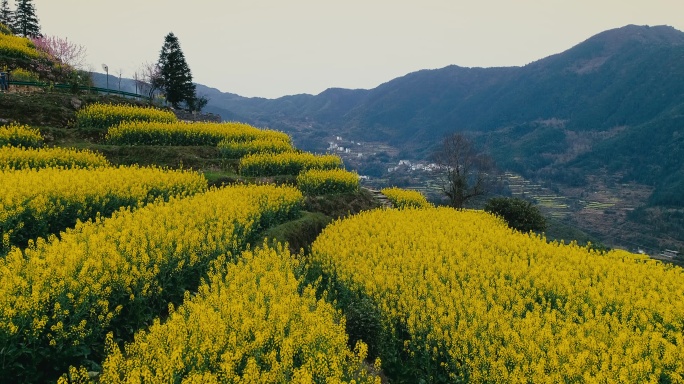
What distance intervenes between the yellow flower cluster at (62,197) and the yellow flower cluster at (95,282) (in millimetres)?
1498

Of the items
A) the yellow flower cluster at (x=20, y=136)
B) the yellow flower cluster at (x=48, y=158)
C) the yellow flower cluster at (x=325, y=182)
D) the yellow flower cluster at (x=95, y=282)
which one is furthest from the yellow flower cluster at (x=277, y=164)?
the yellow flower cluster at (x=95, y=282)

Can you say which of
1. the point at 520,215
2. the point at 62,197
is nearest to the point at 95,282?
the point at 62,197

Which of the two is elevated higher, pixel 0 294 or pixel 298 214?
pixel 0 294

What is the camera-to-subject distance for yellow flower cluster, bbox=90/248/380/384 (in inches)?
221

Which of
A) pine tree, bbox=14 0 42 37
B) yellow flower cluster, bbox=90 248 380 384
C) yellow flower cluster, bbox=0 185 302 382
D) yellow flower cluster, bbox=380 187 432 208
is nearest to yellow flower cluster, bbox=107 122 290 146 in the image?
yellow flower cluster, bbox=380 187 432 208

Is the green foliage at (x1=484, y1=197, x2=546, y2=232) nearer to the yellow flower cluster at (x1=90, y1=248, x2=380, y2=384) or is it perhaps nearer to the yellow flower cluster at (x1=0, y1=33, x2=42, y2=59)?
the yellow flower cluster at (x1=90, y1=248, x2=380, y2=384)

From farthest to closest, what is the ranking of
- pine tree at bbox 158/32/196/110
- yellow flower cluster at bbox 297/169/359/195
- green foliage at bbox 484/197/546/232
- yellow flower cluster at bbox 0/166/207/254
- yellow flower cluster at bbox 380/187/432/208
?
1. pine tree at bbox 158/32/196/110
2. yellow flower cluster at bbox 380/187/432/208
3. green foliage at bbox 484/197/546/232
4. yellow flower cluster at bbox 297/169/359/195
5. yellow flower cluster at bbox 0/166/207/254

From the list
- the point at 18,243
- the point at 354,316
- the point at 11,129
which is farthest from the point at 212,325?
the point at 11,129

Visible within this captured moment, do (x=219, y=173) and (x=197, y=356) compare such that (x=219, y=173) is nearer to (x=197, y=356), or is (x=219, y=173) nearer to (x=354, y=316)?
(x=354, y=316)

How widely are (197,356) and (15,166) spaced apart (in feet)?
51.7

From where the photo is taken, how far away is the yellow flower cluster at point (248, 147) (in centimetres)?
2509

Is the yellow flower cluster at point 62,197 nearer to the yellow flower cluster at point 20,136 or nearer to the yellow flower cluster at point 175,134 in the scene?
the yellow flower cluster at point 20,136

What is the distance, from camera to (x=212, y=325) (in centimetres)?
646

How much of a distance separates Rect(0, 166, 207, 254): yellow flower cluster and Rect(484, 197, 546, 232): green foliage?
18.5 m
